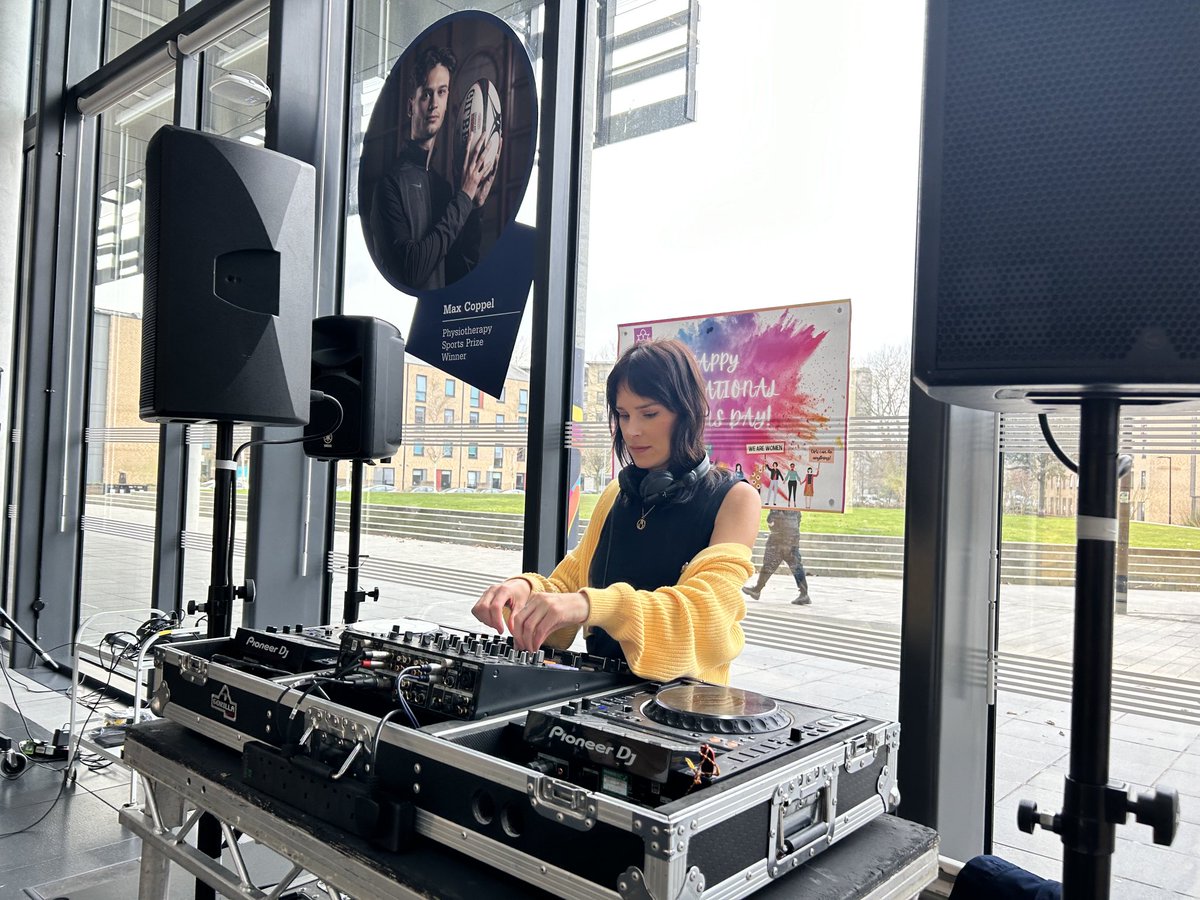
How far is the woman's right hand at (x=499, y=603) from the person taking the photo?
5.64 feet

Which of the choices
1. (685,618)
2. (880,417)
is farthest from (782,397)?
(685,618)

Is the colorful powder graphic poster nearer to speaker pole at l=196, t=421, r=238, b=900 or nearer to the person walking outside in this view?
the person walking outside

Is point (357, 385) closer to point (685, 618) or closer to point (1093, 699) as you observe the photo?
point (685, 618)

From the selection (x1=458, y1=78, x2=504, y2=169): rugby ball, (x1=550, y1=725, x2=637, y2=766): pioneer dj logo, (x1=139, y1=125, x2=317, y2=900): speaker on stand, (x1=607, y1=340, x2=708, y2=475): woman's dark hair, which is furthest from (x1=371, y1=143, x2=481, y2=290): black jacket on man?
(x1=550, y1=725, x2=637, y2=766): pioneer dj logo

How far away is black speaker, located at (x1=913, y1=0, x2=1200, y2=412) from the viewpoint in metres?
0.87

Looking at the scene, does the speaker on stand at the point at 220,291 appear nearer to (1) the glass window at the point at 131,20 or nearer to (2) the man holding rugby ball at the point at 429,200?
(2) the man holding rugby ball at the point at 429,200

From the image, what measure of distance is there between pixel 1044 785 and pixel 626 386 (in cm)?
125

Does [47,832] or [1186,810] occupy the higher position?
[1186,810]

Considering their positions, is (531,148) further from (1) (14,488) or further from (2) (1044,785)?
(1) (14,488)

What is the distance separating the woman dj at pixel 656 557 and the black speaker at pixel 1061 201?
80 centimetres

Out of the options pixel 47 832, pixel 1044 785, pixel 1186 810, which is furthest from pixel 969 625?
pixel 47 832

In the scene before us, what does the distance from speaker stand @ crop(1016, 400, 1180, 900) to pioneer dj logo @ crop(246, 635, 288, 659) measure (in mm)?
1246

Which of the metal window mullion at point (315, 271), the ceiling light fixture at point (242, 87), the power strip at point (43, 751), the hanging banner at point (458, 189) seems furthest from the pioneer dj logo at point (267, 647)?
the power strip at point (43, 751)

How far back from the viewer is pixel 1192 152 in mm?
858
